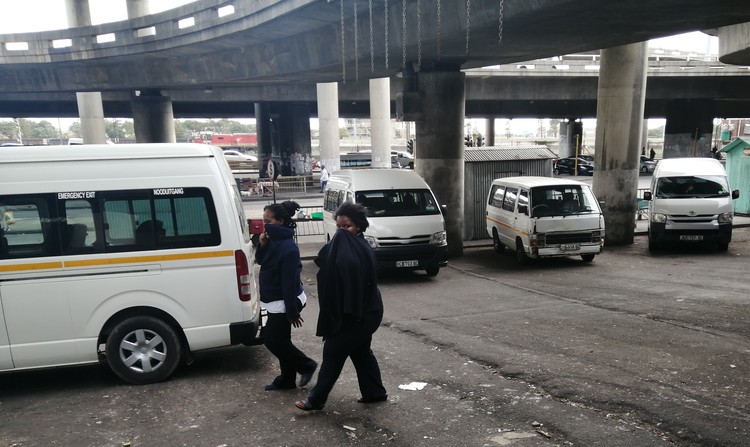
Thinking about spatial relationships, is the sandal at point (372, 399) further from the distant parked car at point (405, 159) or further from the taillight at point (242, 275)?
the distant parked car at point (405, 159)

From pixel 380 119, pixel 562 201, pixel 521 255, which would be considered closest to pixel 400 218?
pixel 521 255

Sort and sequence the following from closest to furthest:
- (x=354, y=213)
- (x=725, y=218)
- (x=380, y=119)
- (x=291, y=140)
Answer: (x=354, y=213)
(x=725, y=218)
(x=380, y=119)
(x=291, y=140)

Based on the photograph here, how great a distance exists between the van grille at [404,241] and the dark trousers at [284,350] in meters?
6.01

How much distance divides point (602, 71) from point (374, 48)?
726 centimetres

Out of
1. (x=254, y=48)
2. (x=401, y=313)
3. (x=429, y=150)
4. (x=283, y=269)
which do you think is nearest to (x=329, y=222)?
(x=429, y=150)

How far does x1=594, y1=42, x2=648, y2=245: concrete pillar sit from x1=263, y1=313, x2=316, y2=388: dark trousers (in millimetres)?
13406

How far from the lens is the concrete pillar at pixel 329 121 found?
115 ft

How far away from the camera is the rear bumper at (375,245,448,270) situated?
37.8 ft

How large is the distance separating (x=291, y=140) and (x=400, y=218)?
3037 cm

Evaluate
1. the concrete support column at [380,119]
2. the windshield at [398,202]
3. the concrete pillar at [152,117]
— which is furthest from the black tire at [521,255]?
the concrete support column at [380,119]

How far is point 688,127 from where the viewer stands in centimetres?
3353

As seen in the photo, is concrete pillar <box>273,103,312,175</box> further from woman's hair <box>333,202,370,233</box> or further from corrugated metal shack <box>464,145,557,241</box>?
woman's hair <box>333,202,370,233</box>

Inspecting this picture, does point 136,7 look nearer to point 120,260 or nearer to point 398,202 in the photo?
point 398,202

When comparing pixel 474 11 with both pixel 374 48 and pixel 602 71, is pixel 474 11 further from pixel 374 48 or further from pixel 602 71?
pixel 602 71
